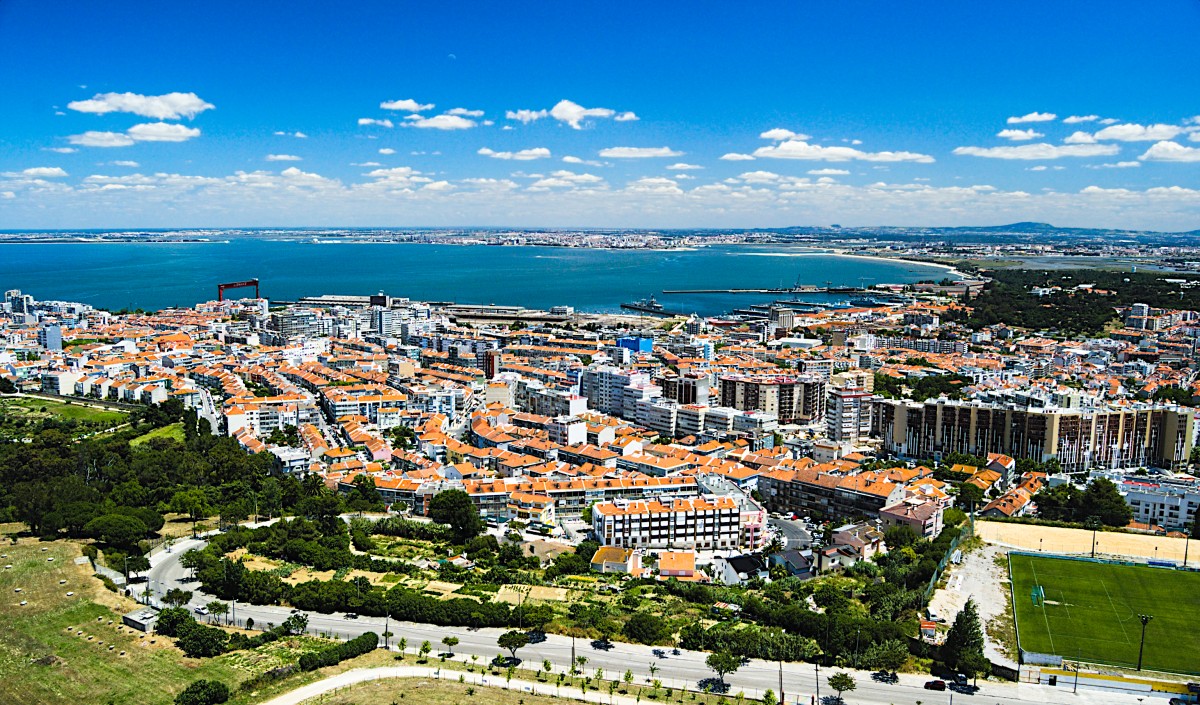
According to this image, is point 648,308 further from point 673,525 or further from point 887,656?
point 887,656

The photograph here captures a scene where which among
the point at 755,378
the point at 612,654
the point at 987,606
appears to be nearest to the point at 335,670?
the point at 612,654

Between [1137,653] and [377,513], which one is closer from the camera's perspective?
[1137,653]

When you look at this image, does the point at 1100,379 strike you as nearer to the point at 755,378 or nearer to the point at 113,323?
the point at 755,378

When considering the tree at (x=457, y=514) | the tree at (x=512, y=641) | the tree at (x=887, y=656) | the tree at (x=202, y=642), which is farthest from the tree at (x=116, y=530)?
the tree at (x=887, y=656)

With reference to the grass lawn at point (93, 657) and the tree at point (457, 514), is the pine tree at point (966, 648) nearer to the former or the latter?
the grass lawn at point (93, 657)

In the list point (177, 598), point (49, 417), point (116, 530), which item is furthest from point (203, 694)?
point (49, 417)

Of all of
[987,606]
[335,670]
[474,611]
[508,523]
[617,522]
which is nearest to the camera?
[335,670]

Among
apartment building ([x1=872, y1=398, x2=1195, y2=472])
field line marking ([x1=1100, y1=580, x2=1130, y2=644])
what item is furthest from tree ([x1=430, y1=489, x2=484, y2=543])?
apartment building ([x1=872, y1=398, x2=1195, y2=472])
